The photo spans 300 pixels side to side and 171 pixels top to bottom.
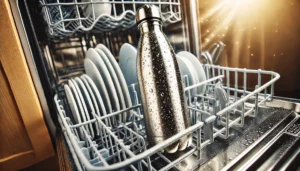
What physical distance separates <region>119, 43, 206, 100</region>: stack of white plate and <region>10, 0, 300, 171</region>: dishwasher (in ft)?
0.13

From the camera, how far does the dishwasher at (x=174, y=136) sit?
41 cm

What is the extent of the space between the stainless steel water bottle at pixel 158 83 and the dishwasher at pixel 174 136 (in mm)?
44

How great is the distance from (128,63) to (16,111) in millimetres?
437

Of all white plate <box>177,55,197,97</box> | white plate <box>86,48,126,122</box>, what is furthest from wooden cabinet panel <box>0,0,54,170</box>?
white plate <box>177,55,197,97</box>

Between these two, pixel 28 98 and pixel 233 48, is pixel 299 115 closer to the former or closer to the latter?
pixel 233 48

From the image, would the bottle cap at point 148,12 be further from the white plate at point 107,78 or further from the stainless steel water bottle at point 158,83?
the white plate at point 107,78

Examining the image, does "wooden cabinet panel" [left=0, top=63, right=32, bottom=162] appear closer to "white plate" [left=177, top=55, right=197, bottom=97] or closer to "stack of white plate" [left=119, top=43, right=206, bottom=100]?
"stack of white plate" [left=119, top=43, right=206, bottom=100]

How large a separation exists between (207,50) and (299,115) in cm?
50

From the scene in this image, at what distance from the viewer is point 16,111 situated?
545 mm

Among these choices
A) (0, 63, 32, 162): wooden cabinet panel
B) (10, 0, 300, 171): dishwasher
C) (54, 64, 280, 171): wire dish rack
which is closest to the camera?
(54, 64, 280, 171): wire dish rack

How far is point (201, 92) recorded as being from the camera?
0.77m

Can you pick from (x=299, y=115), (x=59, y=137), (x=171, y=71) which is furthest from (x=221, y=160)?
(x=59, y=137)

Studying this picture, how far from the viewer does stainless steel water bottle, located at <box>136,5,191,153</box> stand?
15.3 inches

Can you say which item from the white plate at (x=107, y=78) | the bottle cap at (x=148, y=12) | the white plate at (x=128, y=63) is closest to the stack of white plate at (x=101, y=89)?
the white plate at (x=107, y=78)
